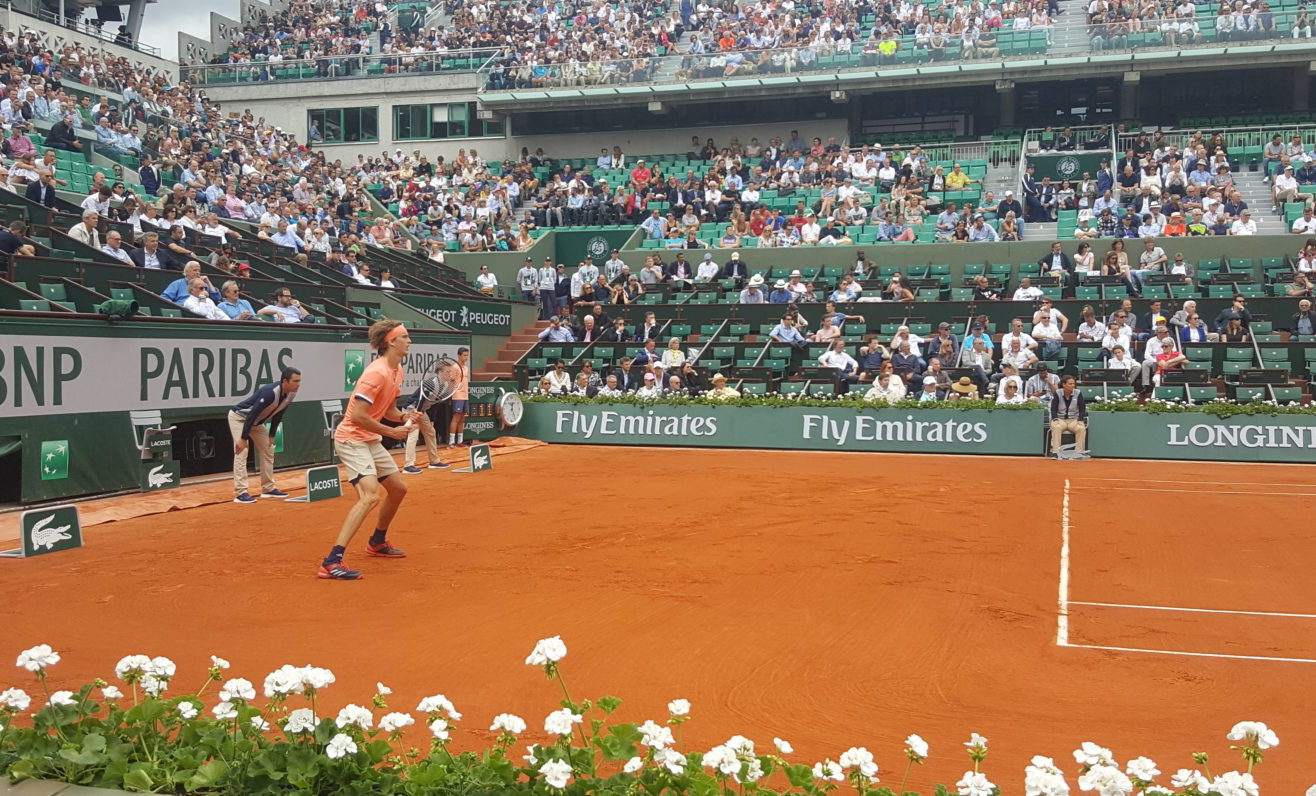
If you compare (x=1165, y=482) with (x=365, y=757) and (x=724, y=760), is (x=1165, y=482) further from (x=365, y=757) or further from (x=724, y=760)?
(x=365, y=757)

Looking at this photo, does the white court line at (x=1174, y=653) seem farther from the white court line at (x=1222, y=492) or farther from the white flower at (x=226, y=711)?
the white court line at (x=1222, y=492)

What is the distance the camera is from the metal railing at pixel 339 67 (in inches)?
1677

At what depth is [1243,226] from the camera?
26.5 metres

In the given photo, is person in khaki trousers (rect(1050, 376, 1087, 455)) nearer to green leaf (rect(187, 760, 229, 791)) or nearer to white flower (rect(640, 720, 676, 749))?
white flower (rect(640, 720, 676, 749))

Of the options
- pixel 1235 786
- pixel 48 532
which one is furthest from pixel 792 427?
pixel 1235 786

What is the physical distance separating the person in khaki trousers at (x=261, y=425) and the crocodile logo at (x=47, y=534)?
3.38 m

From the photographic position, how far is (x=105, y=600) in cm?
834

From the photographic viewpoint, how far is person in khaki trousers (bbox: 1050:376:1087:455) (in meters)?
19.6

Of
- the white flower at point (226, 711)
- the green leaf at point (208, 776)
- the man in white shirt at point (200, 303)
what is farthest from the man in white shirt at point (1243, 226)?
the green leaf at point (208, 776)

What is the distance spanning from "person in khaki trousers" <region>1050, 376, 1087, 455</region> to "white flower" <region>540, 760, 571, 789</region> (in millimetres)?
17359

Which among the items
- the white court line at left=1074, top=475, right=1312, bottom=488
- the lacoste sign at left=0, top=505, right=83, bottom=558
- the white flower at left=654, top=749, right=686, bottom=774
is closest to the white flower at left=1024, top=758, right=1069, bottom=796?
the white flower at left=654, top=749, right=686, bottom=774

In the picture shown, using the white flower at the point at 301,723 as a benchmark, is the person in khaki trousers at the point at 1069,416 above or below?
below

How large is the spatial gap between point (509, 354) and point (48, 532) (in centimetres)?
1856

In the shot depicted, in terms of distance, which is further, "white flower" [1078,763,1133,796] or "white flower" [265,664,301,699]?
"white flower" [265,664,301,699]
